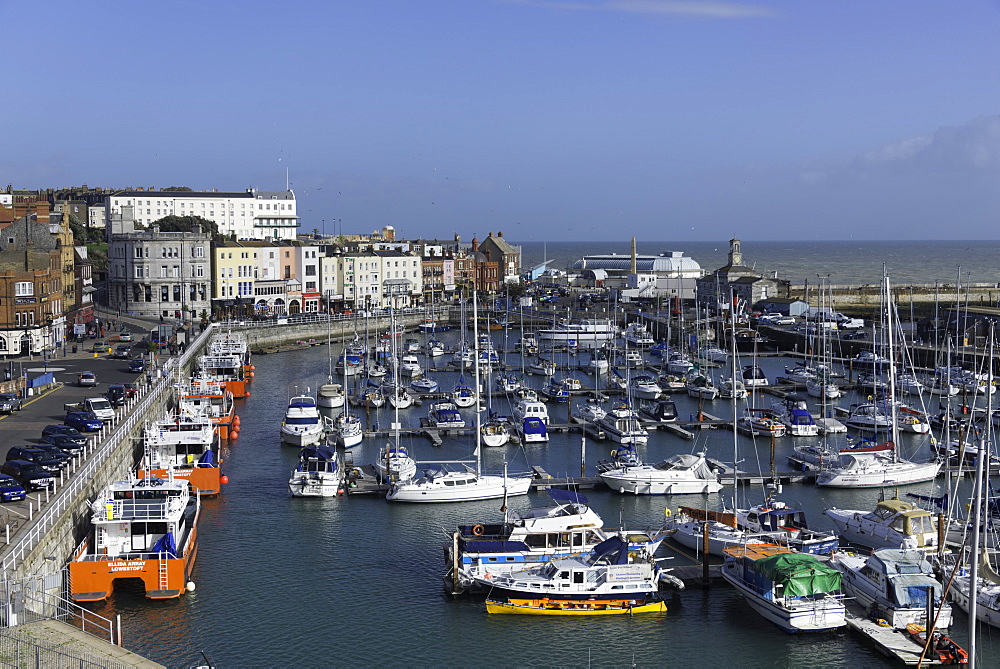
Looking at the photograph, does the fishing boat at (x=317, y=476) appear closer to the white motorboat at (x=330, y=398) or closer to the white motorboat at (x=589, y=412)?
the white motorboat at (x=589, y=412)

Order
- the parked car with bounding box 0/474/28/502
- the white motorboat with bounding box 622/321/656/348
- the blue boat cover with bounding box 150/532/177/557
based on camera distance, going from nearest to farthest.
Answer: the blue boat cover with bounding box 150/532/177/557
the parked car with bounding box 0/474/28/502
the white motorboat with bounding box 622/321/656/348

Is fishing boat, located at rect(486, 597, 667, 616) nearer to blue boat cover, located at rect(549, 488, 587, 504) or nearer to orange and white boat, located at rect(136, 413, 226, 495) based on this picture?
blue boat cover, located at rect(549, 488, 587, 504)

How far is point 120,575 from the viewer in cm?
2116

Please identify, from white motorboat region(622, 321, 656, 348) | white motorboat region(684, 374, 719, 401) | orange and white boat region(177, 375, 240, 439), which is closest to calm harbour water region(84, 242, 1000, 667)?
orange and white boat region(177, 375, 240, 439)

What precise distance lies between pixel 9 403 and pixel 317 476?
13011mm

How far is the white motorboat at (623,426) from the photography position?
36625mm

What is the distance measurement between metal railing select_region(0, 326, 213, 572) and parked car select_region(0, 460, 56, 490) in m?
0.30

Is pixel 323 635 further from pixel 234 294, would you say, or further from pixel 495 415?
pixel 234 294

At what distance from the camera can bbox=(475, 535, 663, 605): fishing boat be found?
2095 centimetres

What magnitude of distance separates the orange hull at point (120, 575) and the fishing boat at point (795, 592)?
37.3ft

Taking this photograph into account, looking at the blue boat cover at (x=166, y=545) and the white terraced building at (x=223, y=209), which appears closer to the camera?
the blue boat cover at (x=166, y=545)

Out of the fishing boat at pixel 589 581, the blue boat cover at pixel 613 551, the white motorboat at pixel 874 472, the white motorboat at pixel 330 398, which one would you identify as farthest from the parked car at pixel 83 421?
the white motorboat at pixel 874 472

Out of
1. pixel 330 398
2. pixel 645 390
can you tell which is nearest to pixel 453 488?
pixel 330 398

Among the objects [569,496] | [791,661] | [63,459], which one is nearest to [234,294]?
[63,459]
